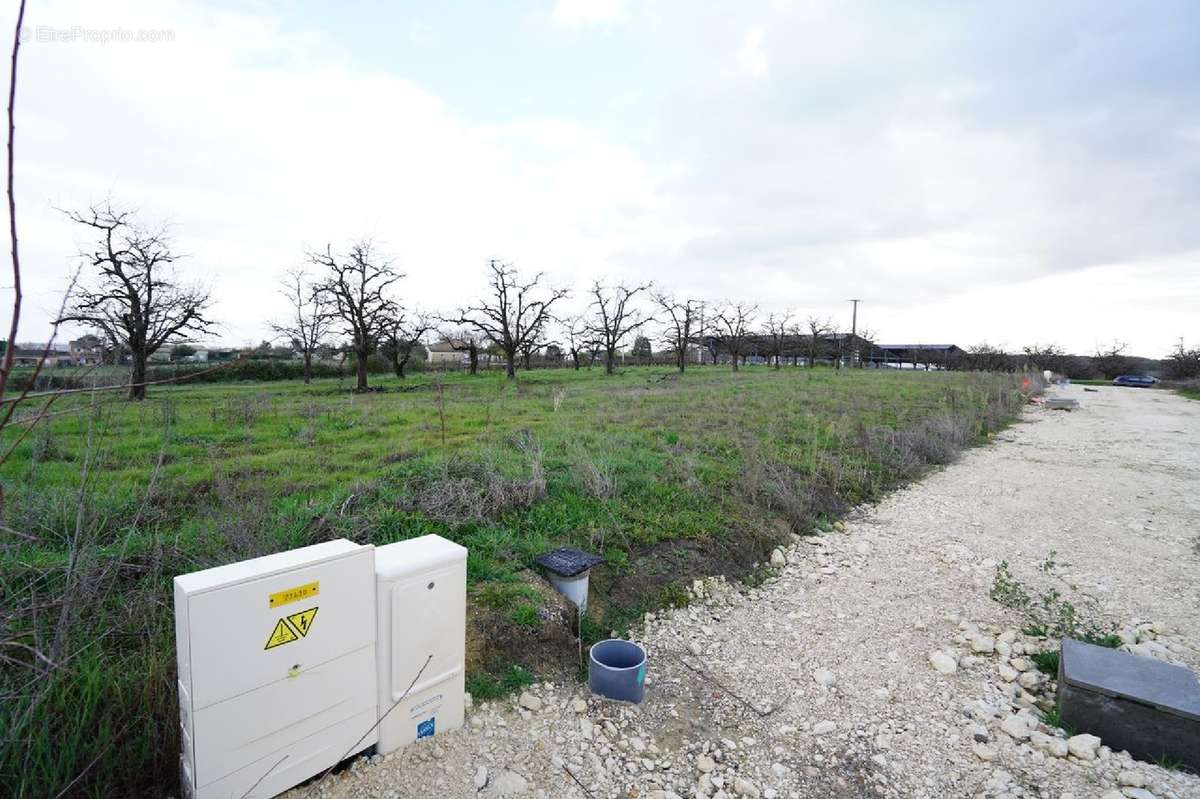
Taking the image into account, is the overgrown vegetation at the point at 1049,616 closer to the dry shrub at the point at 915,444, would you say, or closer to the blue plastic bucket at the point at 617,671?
the blue plastic bucket at the point at 617,671

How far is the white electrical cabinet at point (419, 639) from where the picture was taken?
257 cm

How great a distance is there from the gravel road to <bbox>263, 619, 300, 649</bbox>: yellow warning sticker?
2.69ft

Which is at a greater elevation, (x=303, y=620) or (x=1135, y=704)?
(x=303, y=620)

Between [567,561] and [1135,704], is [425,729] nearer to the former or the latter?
[567,561]

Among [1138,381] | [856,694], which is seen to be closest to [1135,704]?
[856,694]

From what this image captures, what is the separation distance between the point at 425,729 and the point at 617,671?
3.67 feet

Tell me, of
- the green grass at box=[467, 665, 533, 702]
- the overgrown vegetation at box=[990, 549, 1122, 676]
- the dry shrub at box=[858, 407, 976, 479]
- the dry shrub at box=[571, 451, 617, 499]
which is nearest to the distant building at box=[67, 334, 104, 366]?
the green grass at box=[467, 665, 533, 702]

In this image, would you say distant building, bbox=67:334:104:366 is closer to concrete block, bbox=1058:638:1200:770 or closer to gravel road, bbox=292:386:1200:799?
gravel road, bbox=292:386:1200:799

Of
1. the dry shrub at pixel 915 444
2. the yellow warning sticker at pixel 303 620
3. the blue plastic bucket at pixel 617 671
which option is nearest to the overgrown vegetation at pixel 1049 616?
the blue plastic bucket at pixel 617 671

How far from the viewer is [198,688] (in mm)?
2008

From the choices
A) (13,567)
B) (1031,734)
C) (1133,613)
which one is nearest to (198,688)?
(13,567)

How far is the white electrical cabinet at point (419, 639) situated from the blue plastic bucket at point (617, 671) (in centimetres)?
86

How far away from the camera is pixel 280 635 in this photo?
2197 millimetres

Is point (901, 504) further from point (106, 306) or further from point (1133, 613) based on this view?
point (106, 306)
